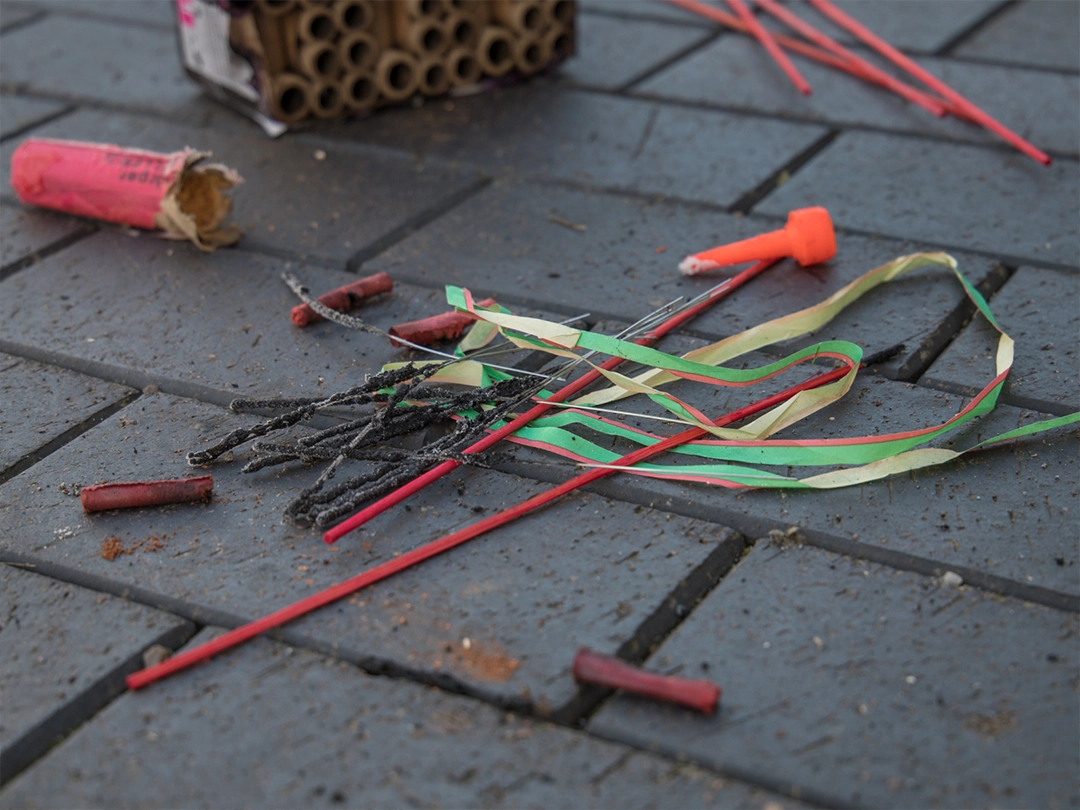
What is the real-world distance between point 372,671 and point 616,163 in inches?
79.3

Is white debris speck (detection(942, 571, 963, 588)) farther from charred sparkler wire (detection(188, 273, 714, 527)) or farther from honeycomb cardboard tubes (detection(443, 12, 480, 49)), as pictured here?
honeycomb cardboard tubes (detection(443, 12, 480, 49))

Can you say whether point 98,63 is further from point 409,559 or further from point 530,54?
point 409,559

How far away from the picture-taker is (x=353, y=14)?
352 centimetres

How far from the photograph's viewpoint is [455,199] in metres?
3.13

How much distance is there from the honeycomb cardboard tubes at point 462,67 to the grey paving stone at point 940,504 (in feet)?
6.36

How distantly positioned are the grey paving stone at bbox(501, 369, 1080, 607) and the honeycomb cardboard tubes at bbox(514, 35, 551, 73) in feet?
6.48

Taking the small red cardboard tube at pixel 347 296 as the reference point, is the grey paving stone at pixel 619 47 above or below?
above

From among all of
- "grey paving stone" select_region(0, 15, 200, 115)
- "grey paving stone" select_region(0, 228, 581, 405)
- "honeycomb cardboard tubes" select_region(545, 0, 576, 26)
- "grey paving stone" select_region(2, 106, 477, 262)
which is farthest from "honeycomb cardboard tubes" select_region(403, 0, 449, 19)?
"grey paving stone" select_region(0, 228, 581, 405)

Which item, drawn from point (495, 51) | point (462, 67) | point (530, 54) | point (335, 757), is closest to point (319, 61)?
point (462, 67)

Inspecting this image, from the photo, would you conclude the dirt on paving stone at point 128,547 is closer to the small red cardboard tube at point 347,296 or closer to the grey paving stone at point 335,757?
the grey paving stone at point 335,757

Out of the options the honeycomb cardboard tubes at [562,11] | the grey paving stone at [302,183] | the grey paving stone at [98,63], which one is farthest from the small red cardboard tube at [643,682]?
the grey paving stone at [98,63]

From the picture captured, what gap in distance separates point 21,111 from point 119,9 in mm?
1167

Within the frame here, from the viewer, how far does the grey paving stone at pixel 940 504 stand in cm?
180

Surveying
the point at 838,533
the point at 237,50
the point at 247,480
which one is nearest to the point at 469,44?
the point at 237,50
